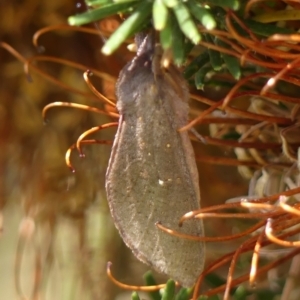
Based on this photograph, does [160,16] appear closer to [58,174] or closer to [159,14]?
[159,14]

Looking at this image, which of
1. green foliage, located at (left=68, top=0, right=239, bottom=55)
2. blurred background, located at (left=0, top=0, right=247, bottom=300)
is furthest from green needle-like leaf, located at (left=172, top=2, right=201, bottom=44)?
blurred background, located at (left=0, top=0, right=247, bottom=300)

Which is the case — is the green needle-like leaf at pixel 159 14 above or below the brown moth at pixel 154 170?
above

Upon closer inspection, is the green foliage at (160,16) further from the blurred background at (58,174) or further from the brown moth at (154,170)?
the blurred background at (58,174)

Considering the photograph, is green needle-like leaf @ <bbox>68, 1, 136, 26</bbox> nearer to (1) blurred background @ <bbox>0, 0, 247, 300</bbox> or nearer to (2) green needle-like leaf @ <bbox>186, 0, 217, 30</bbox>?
(2) green needle-like leaf @ <bbox>186, 0, 217, 30</bbox>

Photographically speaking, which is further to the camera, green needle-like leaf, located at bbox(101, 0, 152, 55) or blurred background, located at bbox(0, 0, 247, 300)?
blurred background, located at bbox(0, 0, 247, 300)

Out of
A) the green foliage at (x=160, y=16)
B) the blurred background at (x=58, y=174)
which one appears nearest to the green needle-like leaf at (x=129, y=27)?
the green foliage at (x=160, y=16)

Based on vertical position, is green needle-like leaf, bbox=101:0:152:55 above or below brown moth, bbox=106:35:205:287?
above

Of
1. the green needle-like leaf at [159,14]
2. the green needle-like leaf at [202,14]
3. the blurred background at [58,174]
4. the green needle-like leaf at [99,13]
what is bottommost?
the blurred background at [58,174]
